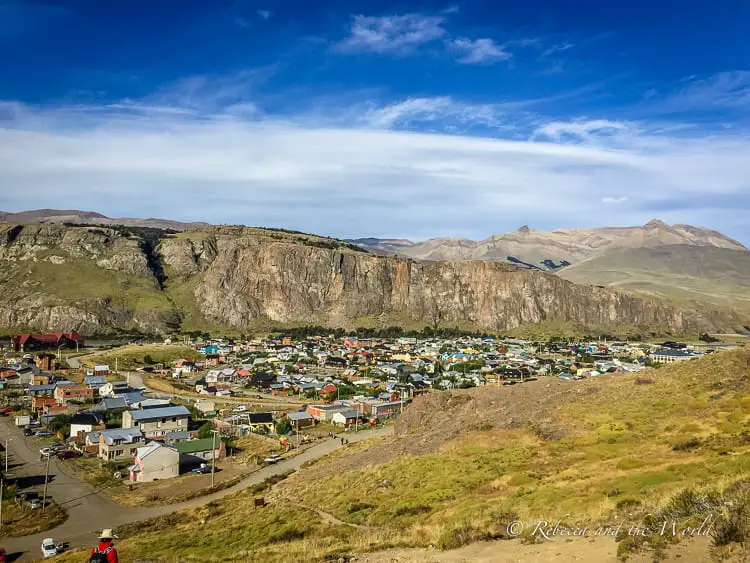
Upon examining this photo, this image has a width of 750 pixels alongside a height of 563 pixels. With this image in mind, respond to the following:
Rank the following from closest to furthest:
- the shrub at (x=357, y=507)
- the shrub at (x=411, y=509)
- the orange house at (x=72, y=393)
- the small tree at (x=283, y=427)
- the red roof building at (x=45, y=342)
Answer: the shrub at (x=411, y=509), the shrub at (x=357, y=507), the small tree at (x=283, y=427), the orange house at (x=72, y=393), the red roof building at (x=45, y=342)

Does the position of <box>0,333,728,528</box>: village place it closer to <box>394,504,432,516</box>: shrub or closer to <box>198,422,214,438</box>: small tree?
<box>198,422,214,438</box>: small tree

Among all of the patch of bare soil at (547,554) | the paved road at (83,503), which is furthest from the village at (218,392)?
the patch of bare soil at (547,554)

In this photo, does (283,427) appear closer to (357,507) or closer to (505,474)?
(357,507)

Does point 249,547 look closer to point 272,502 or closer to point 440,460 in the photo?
point 272,502

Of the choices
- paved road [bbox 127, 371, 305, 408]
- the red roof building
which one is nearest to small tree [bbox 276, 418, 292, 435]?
paved road [bbox 127, 371, 305, 408]

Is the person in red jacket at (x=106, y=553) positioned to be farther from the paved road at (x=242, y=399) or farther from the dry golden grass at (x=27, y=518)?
the paved road at (x=242, y=399)
